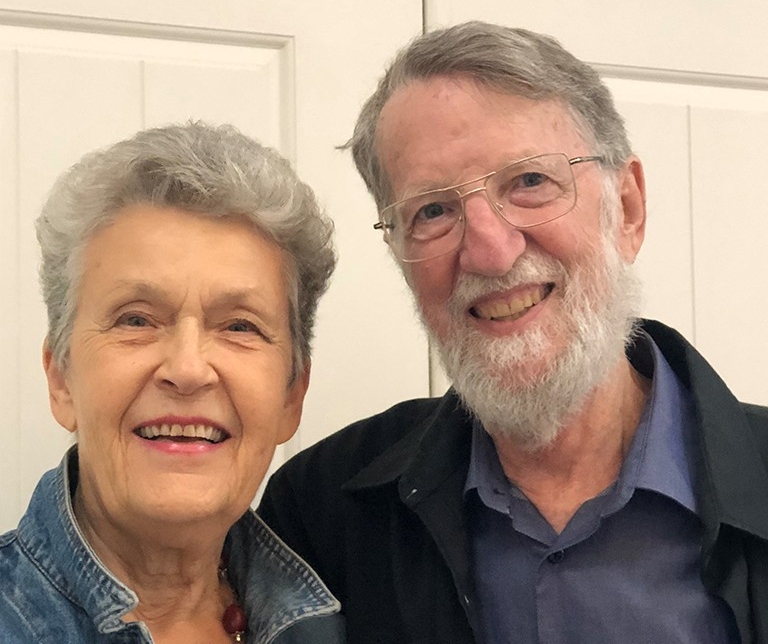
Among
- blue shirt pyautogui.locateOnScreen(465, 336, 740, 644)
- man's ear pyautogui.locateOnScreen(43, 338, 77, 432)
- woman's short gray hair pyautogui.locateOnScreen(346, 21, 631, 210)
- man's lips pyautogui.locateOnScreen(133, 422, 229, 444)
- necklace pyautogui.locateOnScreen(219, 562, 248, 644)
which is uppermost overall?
woman's short gray hair pyautogui.locateOnScreen(346, 21, 631, 210)

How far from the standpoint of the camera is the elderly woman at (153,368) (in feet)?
3.80

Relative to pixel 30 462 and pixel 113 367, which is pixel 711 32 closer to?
pixel 113 367

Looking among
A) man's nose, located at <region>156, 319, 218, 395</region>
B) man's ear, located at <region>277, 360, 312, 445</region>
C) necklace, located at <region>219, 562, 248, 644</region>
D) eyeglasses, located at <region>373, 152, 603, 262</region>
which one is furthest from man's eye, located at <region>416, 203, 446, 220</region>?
necklace, located at <region>219, 562, 248, 644</region>

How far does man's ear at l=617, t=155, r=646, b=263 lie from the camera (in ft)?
4.70

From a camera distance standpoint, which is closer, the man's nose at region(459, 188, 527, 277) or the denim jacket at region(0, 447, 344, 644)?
the denim jacket at region(0, 447, 344, 644)

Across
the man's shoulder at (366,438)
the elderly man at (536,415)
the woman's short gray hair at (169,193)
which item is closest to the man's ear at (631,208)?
the elderly man at (536,415)

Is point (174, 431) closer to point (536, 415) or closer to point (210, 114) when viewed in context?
point (536, 415)

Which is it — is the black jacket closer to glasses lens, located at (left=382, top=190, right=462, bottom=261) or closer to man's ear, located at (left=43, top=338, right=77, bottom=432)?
glasses lens, located at (left=382, top=190, right=462, bottom=261)

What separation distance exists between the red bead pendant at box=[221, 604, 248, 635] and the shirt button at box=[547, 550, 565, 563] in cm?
44

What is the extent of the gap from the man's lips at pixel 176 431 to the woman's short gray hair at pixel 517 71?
18.4 inches

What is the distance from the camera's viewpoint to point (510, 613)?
1.30 metres

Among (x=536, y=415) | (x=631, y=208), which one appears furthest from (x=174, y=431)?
(x=631, y=208)

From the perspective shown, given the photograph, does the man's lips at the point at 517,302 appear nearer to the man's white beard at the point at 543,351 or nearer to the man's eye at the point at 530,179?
the man's white beard at the point at 543,351

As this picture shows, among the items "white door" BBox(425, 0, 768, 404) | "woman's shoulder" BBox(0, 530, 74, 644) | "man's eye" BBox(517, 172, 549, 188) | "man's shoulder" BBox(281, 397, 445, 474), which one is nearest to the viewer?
"woman's shoulder" BBox(0, 530, 74, 644)
